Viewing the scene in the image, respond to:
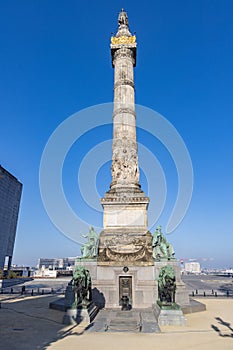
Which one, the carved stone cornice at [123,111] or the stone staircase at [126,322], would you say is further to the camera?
the carved stone cornice at [123,111]

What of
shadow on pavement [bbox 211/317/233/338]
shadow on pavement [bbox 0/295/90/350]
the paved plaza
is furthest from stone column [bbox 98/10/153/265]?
shadow on pavement [bbox 211/317/233/338]

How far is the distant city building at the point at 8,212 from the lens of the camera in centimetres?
4665

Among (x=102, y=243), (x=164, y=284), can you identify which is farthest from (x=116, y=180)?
(x=164, y=284)

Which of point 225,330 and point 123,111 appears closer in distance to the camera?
point 225,330

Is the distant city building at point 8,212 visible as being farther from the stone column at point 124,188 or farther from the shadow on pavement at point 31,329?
the shadow on pavement at point 31,329

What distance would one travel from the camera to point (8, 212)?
4853 cm

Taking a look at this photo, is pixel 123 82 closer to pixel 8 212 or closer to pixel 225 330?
pixel 225 330

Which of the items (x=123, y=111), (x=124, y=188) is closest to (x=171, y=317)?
(x=124, y=188)

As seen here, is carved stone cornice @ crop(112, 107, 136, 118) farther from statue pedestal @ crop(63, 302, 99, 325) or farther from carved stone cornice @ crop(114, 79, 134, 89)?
statue pedestal @ crop(63, 302, 99, 325)

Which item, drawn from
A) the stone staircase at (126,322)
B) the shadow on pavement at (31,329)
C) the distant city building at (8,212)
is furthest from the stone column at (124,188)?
the distant city building at (8,212)

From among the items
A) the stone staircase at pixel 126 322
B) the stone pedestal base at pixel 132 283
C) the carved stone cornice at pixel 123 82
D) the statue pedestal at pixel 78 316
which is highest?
the carved stone cornice at pixel 123 82

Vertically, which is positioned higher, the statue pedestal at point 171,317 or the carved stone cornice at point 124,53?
the carved stone cornice at point 124,53

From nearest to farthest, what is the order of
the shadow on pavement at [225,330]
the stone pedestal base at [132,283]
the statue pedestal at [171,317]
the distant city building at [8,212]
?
the shadow on pavement at [225,330] → the statue pedestal at [171,317] → the stone pedestal base at [132,283] → the distant city building at [8,212]

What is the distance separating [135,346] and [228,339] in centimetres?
343
